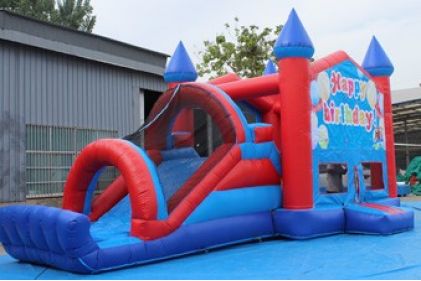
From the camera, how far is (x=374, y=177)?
9523mm

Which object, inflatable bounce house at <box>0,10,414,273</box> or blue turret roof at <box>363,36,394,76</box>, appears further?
blue turret roof at <box>363,36,394,76</box>

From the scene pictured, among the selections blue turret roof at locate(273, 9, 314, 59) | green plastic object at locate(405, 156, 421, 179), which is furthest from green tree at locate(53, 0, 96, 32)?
blue turret roof at locate(273, 9, 314, 59)

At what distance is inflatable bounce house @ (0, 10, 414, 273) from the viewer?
570 cm

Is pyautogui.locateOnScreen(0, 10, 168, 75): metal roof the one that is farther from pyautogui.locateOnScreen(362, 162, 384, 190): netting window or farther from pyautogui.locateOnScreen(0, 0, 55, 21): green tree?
pyautogui.locateOnScreen(0, 0, 55, 21): green tree

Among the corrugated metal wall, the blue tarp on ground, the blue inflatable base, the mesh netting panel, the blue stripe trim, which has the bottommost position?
the blue tarp on ground

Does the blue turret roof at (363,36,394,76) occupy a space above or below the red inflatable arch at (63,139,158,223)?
above

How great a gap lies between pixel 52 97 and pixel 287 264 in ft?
20.5

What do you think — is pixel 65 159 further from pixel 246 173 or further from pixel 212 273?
pixel 212 273

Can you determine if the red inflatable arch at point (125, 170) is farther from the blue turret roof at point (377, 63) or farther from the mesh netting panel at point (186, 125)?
the blue turret roof at point (377, 63)

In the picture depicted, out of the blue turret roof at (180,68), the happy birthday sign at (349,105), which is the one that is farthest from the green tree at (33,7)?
the happy birthday sign at (349,105)

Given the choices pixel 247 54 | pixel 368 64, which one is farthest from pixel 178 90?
pixel 247 54

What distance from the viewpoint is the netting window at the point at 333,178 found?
833cm

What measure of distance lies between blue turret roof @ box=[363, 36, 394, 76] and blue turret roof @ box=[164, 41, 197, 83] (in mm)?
3210

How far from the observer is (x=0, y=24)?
9.07m
